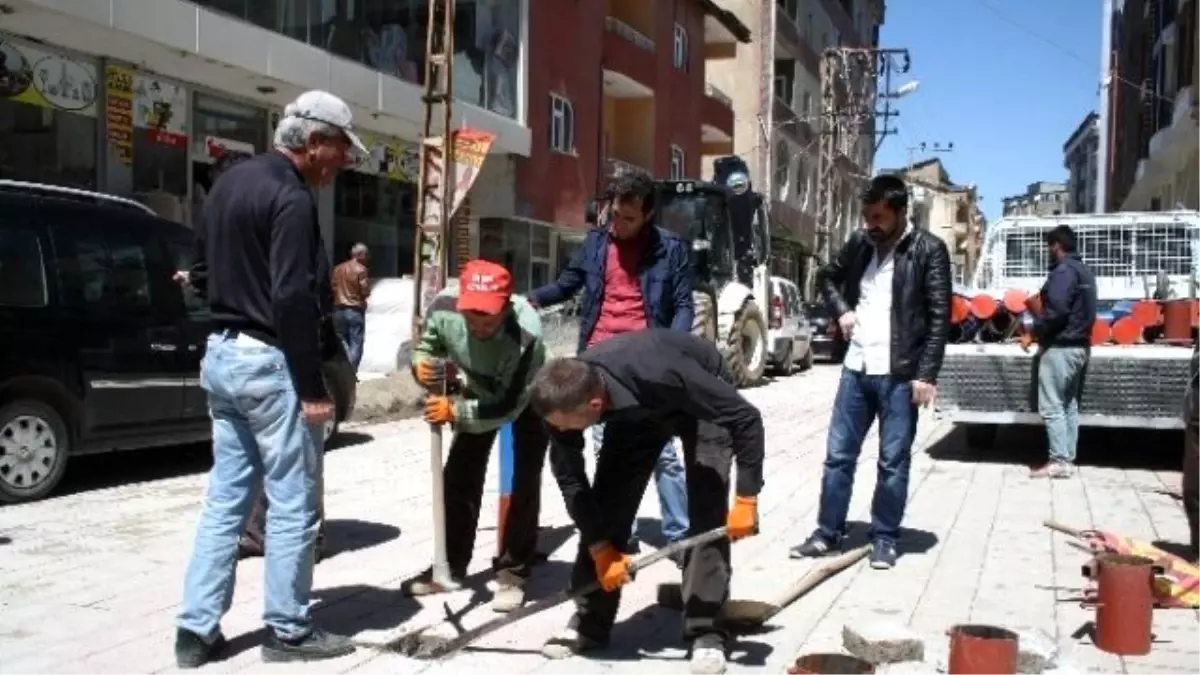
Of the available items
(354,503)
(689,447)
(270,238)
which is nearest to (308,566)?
(270,238)

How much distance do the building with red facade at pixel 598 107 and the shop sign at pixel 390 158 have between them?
2560 millimetres

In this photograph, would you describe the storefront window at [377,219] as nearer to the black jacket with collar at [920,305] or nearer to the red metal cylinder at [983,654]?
the black jacket with collar at [920,305]

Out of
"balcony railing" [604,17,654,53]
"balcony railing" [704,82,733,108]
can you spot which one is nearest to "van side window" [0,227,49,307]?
"balcony railing" [604,17,654,53]

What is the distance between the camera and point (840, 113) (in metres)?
39.1

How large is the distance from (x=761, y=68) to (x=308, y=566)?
35599 millimetres

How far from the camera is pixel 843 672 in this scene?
12.2ft

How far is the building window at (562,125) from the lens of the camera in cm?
2195

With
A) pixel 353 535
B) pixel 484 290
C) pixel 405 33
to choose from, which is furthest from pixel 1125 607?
pixel 405 33

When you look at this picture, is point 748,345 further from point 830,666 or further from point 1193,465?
point 830,666

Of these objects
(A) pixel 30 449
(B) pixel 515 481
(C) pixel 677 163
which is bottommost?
A: (A) pixel 30 449

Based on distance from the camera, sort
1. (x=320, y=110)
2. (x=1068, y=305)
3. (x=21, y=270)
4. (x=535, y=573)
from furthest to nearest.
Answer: (x=1068, y=305)
(x=21, y=270)
(x=535, y=573)
(x=320, y=110)

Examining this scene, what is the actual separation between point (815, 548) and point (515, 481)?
1.78 m

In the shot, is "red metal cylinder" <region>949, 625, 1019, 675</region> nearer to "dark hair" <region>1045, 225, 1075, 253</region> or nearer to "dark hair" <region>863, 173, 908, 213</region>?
"dark hair" <region>863, 173, 908, 213</region>

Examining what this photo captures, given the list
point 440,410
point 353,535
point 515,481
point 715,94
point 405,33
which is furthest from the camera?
point 715,94
